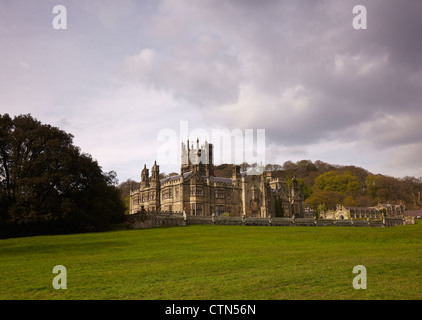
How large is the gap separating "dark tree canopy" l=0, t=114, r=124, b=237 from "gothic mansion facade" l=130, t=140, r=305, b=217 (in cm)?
1719

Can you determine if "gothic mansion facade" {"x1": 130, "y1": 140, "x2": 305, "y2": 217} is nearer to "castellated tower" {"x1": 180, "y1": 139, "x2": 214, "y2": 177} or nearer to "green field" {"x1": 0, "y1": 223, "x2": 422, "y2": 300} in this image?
"castellated tower" {"x1": 180, "y1": 139, "x2": 214, "y2": 177}

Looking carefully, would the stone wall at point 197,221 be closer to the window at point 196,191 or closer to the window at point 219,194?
the window at point 196,191

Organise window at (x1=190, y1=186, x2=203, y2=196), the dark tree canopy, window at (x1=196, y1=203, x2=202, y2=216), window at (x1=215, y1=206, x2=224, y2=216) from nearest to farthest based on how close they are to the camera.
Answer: the dark tree canopy, window at (x1=196, y1=203, x2=202, y2=216), window at (x1=190, y1=186, x2=203, y2=196), window at (x1=215, y1=206, x2=224, y2=216)

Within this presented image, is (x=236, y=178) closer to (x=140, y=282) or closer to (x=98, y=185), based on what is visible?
(x=98, y=185)

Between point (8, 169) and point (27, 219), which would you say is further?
point (8, 169)

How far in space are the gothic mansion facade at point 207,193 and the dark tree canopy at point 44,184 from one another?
17.2 m

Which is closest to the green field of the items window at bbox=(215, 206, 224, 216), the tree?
window at bbox=(215, 206, 224, 216)

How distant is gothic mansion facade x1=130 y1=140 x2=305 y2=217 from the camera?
62.3 metres

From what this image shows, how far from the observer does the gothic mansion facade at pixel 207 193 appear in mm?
62344

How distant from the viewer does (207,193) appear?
63656mm

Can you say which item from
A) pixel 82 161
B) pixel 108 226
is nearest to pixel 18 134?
pixel 82 161

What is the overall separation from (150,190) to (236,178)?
15347mm

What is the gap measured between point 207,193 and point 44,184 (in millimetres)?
28160
